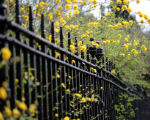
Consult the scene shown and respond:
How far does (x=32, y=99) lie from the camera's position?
1657 mm

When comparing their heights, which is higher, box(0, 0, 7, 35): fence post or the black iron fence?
box(0, 0, 7, 35): fence post

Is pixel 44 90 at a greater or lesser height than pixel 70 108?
greater

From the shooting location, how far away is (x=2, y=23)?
135 cm

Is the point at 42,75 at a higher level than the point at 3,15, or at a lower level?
lower

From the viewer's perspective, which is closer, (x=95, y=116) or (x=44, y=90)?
(x=44, y=90)

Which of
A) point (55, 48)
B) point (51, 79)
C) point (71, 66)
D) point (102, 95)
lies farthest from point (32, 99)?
point (102, 95)

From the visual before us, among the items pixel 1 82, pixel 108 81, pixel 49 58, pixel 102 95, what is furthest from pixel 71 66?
pixel 108 81

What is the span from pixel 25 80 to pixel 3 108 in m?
0.32

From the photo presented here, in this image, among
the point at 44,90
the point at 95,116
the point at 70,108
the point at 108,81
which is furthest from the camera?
the point at 108,81

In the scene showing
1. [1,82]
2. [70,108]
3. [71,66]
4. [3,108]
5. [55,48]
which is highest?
[55,48]

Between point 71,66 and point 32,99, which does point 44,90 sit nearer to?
point 32,99

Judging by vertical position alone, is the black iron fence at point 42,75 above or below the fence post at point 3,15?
below

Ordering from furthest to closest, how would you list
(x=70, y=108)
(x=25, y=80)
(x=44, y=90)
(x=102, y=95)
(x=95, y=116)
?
(x=102, y=95) < (x=95, y=116) < (x=70, y=108) < (x=44, y=90) < (x=25, y=80)

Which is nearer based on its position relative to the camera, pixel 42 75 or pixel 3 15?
pixel 3 15
